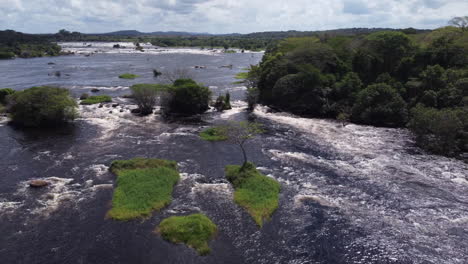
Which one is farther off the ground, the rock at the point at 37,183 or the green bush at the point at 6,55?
the green bush at the point at 6,55

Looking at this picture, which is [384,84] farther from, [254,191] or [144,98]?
[144,98]

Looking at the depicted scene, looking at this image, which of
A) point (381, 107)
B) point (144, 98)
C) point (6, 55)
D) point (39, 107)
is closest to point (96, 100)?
point (144, 98)

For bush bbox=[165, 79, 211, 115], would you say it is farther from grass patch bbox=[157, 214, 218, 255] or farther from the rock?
grass patch bbox=[157, 214, 218, 255]

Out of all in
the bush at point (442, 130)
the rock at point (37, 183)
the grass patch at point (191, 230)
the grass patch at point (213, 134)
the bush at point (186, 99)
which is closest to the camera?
the grass patch at point (191, 230)

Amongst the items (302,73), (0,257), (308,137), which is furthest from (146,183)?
(302,73)

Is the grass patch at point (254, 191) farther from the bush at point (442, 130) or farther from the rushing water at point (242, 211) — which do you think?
the bush at point (442, 130)

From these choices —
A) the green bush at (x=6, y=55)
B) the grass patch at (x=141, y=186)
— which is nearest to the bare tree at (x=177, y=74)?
the grass patch at (x=141, y=186)
